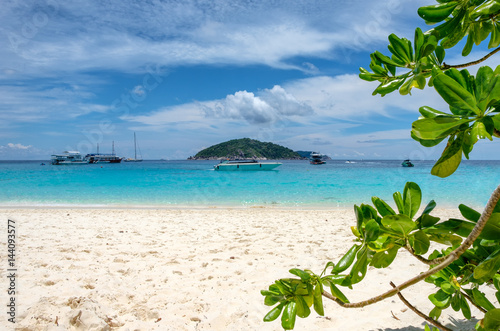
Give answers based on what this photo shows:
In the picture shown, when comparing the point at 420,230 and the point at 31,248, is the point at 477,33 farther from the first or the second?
the point at 31,248

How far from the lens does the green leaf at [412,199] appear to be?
0.61 metres

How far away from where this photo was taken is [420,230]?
0.55m

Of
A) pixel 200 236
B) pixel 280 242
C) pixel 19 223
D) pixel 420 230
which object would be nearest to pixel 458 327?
pixel 420 230

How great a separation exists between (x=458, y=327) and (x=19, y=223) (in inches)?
325

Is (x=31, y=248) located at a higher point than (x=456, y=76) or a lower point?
lower

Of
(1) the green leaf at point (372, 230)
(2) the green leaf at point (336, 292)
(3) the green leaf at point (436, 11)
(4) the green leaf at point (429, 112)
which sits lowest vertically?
(2) the green leaf at point (336, 292)

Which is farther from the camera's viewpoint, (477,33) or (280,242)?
(280,242)

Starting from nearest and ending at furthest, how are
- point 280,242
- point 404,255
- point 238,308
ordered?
point 238,308 → point 404,255 → point 280,242

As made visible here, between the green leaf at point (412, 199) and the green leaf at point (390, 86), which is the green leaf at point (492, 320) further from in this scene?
the green leaf at point (390, 86)

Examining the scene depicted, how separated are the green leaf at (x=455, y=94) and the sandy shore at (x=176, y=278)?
248cm

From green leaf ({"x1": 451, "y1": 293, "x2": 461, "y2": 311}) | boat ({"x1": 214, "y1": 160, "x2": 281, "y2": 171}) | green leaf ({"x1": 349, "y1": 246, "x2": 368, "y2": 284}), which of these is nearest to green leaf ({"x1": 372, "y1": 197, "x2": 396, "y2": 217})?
green leaf ({"x1": 349, "y1": 246, "x2": 368, "y2": 284})

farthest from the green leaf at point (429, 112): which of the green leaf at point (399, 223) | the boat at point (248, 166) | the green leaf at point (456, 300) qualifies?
the boat at point (248, 166)

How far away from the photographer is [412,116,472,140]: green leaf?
16.2 inches

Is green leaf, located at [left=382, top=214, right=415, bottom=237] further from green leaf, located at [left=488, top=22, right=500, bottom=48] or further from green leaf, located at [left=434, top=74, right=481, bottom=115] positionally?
green leaf, located at [left=488, top=22, right=500, bottom=48]
